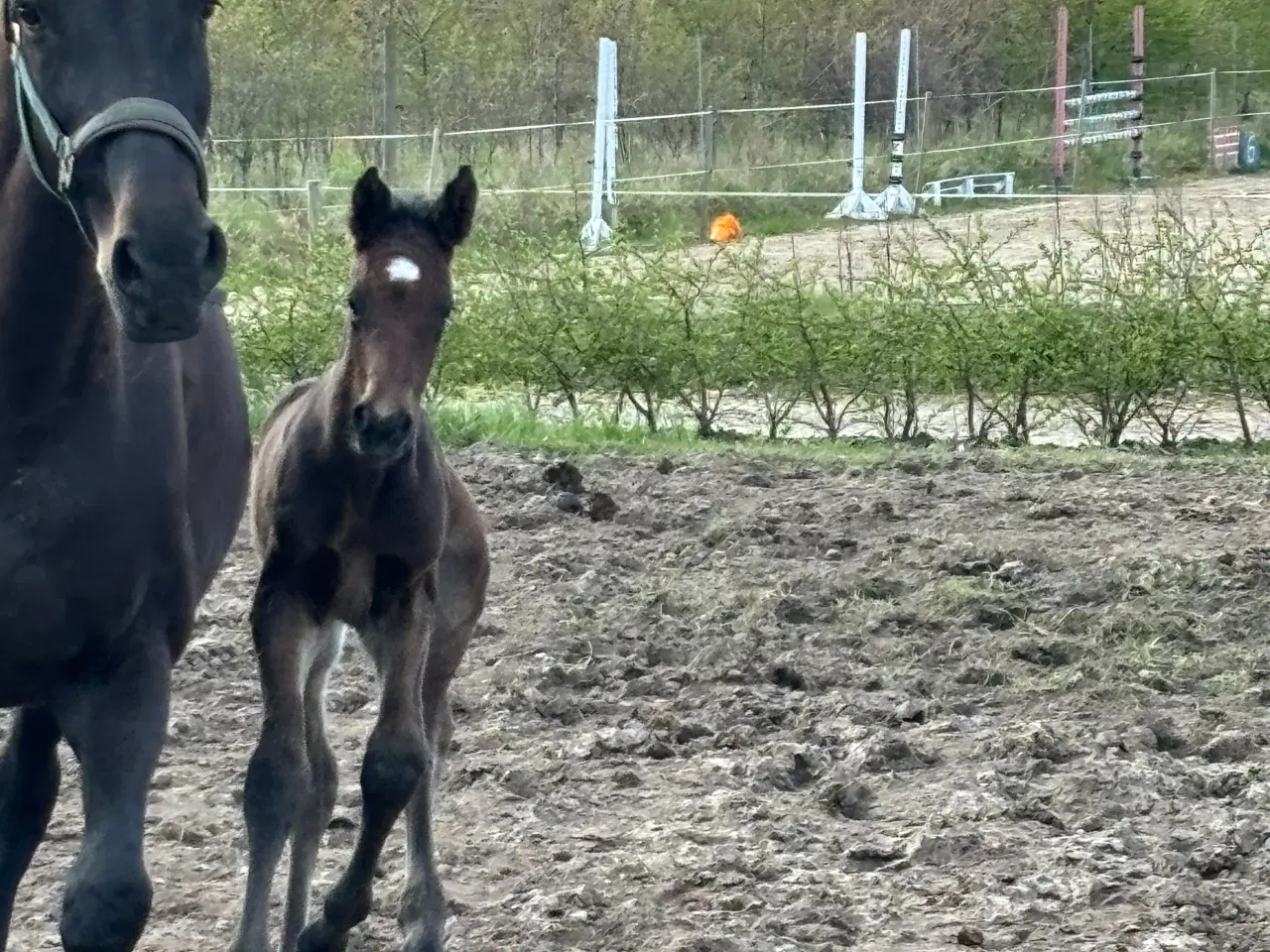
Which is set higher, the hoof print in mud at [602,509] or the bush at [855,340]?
the bush at [855,340]

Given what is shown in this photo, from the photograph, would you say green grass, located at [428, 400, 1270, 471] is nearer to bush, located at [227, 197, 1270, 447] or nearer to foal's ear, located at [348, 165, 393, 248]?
bush, located at [227, 197, 1270, 447]

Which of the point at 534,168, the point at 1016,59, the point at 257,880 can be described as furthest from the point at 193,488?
the point at 1016,59

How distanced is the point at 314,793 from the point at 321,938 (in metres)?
0.50

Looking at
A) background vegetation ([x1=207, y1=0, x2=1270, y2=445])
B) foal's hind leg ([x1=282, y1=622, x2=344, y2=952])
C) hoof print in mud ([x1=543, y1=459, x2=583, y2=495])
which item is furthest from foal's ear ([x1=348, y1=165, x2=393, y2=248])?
background vegetation ([x1=207, y1=0, x2=1270, y2=445])

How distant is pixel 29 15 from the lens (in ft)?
9.05

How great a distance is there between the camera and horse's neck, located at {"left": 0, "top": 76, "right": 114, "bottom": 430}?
3.05 meters

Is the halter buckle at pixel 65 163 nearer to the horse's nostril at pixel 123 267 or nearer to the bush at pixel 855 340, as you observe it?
the horse's nostril at pixel 123 267

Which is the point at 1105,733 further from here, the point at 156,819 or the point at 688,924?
the point at 156,819

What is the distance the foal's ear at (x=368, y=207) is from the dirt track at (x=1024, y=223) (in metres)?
12.1

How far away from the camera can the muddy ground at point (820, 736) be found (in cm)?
430

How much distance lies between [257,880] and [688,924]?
106cm

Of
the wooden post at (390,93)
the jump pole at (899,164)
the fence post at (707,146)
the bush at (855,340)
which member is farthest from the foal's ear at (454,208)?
the fence post at (707,146)

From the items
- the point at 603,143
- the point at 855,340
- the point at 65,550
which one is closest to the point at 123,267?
the point at 65,550

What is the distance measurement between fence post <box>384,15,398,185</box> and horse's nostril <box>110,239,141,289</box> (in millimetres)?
18244
